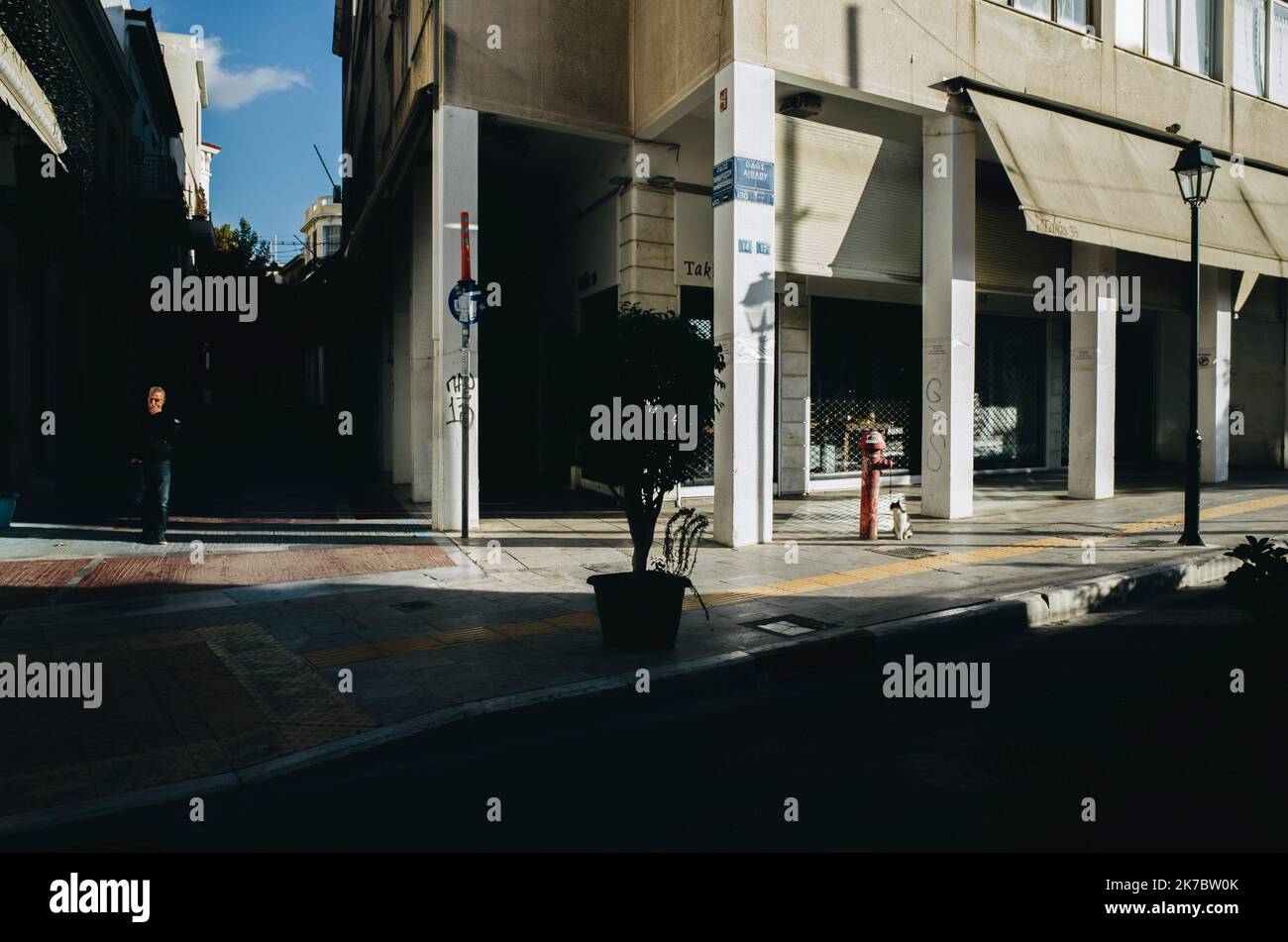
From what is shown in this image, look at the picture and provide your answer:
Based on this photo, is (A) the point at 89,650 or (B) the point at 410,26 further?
(B) the point at 410,26

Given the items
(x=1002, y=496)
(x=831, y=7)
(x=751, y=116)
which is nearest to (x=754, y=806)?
(x=751, y=116)

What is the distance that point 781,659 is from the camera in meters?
5.89

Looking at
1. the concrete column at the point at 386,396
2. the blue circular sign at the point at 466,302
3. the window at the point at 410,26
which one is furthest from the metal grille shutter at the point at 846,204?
the concrete column at the point at 386,396

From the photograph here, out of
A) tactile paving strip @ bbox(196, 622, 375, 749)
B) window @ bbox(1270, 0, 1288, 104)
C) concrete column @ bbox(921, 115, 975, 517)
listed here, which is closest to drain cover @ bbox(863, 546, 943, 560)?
concrete column @ bbox(921, 115, 975, 517)

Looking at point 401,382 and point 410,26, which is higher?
point 410,26

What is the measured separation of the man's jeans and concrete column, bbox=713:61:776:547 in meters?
6.34

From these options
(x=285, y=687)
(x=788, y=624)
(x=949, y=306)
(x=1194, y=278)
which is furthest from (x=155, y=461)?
(x=1194, y=278)

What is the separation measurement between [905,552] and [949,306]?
13.4 ft

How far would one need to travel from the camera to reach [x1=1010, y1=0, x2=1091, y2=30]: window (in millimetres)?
12984

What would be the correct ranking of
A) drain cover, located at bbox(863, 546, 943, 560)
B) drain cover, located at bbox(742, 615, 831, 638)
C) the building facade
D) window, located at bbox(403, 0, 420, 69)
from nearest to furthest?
drain cover, located at bbox(742, 615, 831, 638) < drain cover, located at bbox(863, 546, 943, 560) < window, located at bbox(403, 0, 420, 69) < the building facade

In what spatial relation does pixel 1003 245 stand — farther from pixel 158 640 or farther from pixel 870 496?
pixel 158 640

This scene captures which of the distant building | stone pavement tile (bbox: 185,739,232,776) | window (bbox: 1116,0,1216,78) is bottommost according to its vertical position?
stone pavement tile (bbox: 185,739,232,776)

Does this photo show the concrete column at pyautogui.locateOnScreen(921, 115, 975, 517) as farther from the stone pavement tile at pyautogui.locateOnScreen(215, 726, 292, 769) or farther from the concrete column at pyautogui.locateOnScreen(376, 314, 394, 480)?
the concrete column at pyautogui.locateOnScreen(376, 314, 394, 480)
